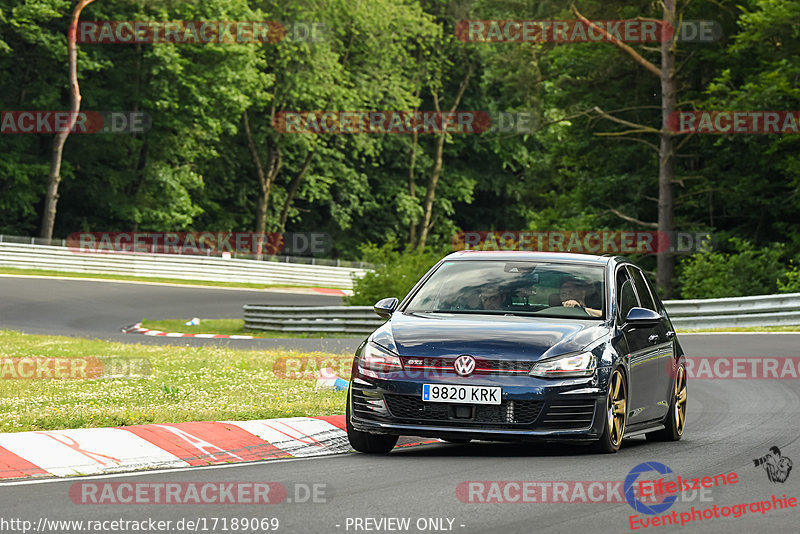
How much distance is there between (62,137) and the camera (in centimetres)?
5288

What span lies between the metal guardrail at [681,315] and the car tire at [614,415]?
54.9 feet

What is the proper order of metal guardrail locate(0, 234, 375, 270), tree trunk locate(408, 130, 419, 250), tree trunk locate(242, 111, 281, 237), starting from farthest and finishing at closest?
tree trunk locate(408, 130, 419, 250)
tree trunk locate(242, 111, 281, 237)
metal guardrail locate(0, 234, 375, 270)

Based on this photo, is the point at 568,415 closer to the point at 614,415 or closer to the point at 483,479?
the point at 614,415

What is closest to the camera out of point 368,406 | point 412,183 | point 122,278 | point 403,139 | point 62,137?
point 368,406

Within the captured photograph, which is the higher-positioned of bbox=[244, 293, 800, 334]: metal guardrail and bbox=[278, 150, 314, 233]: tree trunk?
bbox=[278, 150, 314, 233]: tree trunk

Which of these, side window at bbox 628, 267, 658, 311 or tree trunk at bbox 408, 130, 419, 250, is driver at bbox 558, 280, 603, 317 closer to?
side window at bbox 628, 267, 658, 311

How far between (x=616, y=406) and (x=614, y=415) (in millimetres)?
81

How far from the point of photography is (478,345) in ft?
29.9

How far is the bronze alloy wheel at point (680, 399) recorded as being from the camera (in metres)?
11.3

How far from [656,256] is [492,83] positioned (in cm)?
3555

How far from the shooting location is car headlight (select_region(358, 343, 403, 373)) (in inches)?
364

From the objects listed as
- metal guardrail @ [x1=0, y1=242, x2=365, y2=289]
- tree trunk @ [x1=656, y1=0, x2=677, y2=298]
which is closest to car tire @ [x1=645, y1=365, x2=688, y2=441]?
tree trunk @ [x1=656, y1=0, x2=677, y2=298]

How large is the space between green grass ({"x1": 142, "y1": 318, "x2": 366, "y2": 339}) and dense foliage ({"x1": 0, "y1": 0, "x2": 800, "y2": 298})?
285cm

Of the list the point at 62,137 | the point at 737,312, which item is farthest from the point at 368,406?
the point at 62,137
